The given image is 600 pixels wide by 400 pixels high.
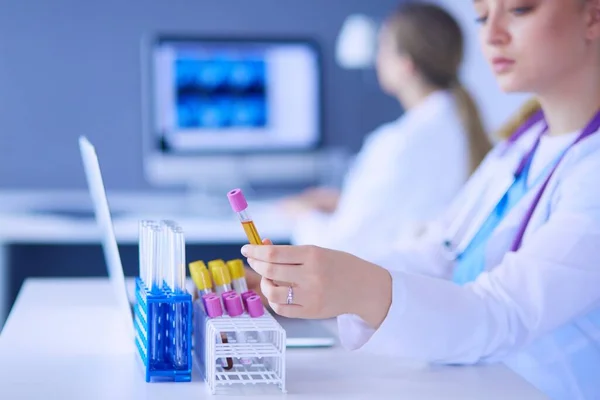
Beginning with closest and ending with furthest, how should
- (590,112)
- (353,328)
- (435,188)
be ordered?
(353,328), (590,112), (435,188)

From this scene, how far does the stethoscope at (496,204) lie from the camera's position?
154cm

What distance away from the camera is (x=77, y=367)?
4.35 ft

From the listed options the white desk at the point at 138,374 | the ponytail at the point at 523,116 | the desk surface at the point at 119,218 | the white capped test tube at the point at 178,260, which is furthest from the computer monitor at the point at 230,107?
the white capped test tube at the point at 178,260

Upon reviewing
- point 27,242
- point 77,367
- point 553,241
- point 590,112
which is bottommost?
point 27,242

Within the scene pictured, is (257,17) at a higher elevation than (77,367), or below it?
higher

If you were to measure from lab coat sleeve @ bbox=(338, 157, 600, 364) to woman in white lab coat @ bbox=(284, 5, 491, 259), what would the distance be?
1460mm

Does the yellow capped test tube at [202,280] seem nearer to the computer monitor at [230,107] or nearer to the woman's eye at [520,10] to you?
the woman's eye at [520,10]

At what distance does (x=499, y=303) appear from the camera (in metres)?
1.35

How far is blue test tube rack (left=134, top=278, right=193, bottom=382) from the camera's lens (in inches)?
48.8

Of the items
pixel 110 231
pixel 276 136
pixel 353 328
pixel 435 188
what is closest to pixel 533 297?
pixel 353 328

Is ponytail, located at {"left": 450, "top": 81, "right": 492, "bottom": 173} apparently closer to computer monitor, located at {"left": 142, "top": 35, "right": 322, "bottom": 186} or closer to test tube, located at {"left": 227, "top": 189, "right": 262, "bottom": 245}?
computer monitor, located at {"left": 142, "top": 35, "right": 322, "bottom": 186}

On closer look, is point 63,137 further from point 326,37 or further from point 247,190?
point 326,37

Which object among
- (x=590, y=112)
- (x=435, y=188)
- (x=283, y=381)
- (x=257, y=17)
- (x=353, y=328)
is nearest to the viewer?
(x=283, y=381)

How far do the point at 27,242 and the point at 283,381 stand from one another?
1.97 metres
